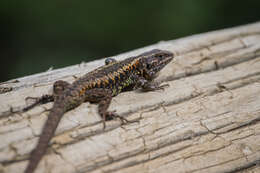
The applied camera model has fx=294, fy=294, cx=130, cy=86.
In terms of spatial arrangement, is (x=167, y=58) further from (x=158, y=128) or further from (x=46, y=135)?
(x=46, y=135)

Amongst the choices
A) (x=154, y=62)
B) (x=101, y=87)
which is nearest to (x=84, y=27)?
(x=154, y=62)

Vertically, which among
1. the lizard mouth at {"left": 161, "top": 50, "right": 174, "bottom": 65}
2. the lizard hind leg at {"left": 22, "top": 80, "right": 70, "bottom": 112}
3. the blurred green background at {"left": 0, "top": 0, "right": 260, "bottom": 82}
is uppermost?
the blurred green background at {"left": 0, "top": 0, "right": 260, "bottom": 82}

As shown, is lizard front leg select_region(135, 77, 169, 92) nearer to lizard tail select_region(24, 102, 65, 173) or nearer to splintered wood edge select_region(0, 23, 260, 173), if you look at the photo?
splintered wood edge select_region(0, 23, 260, 173)

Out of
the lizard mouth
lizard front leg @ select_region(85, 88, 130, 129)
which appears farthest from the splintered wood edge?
the lizard mouth

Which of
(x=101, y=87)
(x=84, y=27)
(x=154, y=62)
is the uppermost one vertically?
(x=84, y=27)

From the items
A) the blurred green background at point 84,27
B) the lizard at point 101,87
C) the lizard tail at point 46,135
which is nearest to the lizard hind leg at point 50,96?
the lizard at point 101,87

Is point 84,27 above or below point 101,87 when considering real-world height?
above

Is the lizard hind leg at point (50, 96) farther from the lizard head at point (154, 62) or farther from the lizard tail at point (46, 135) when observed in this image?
the lizard head at point (154, 62)
